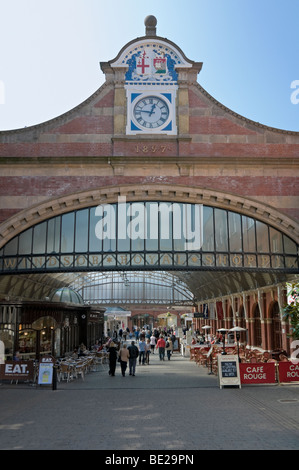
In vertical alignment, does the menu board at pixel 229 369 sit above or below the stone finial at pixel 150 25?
below

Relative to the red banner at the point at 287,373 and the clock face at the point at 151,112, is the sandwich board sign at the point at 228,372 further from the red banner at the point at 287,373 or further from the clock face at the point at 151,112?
the clock face at the point at 151,112

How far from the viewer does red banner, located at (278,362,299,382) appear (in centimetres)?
1564

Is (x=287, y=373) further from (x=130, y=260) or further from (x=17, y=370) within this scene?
(x=17, y=370)

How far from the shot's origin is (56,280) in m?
36.0

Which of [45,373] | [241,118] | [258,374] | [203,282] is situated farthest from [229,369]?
[203,282]

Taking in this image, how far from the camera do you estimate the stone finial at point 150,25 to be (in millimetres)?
20094

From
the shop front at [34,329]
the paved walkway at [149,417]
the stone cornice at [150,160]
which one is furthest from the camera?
the shop front at [34,329]

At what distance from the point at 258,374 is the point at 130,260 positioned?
22.5ft

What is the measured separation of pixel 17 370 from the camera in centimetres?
1681

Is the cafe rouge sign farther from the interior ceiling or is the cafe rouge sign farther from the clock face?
the clock face

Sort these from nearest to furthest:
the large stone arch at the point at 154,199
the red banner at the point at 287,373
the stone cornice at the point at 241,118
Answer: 1. the red banner at the point at 287,373
2. the large stone arch at the point at 154,199
3. the stone cornice at the point at 241,118

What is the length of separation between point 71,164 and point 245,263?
8900 millimetres

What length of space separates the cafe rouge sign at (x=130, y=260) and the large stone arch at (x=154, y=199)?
4.47ft

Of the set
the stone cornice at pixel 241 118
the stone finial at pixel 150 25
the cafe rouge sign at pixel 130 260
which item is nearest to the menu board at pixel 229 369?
the cafe rouge sign at pixel 130 260
